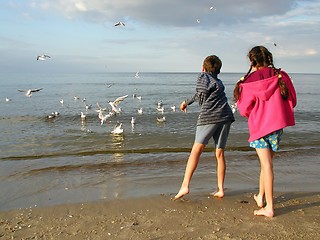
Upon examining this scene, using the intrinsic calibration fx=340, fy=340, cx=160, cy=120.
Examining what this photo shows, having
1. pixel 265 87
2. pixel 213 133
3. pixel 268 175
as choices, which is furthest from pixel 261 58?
pixel 268 175

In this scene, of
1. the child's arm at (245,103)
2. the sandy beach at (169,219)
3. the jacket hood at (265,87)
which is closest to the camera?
the sandy beach at (169,219)

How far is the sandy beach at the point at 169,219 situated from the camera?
3.85 metres

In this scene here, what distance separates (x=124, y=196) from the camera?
17.5 feet

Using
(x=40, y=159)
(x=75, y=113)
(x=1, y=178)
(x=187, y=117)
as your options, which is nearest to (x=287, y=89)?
(x=1, y=178)

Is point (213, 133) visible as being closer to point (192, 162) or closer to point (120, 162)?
point (192, 162)

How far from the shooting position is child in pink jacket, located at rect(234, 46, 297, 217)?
3.99m

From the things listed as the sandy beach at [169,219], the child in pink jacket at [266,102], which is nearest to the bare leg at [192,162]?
the sandy beach at [169,219]

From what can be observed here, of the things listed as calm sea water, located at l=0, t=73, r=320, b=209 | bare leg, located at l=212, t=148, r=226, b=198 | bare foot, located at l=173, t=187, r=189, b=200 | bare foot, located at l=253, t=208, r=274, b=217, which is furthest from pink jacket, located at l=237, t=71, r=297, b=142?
calm sea water, located at l=0, t=73, r=320, b=209

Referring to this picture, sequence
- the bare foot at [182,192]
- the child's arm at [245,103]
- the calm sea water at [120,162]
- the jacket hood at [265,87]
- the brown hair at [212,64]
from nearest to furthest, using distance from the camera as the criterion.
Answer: the jacket hood at [265,87], the child's arm at [245,103], the brown hair at [212,64], the bare foot at [182,192], the calm sea water at [120,162]

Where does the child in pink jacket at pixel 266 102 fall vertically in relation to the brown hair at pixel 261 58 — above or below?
below

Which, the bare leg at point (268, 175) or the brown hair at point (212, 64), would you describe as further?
the brown hair at point (212, 64)

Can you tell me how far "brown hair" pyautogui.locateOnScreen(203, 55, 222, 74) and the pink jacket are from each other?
2.03ft

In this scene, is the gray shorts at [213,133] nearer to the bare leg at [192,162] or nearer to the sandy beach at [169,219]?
the bare leg at [192,162]

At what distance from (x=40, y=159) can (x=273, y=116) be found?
6863 mm
